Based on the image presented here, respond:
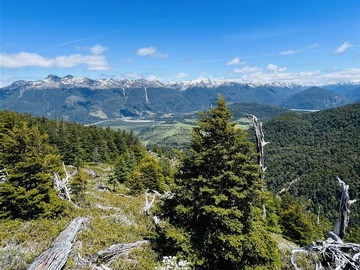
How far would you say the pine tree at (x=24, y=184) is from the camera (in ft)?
57.1

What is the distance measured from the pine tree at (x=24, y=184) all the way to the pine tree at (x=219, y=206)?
29.9ft

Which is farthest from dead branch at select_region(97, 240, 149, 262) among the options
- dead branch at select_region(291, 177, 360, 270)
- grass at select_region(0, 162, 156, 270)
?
dead branch at select_region(291, 177, 360, 270)

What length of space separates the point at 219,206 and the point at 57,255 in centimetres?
799

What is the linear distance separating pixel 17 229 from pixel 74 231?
150 inches

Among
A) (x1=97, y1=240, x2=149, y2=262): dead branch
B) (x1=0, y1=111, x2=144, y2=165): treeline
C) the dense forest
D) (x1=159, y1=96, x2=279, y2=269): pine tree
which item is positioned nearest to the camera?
(x1=97, y1=240, x2=149, y2=262): dead branch

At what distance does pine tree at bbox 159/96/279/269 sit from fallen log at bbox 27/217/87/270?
4.85 metres

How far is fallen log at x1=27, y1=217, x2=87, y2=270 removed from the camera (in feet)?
33.3

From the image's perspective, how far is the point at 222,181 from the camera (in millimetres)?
14273

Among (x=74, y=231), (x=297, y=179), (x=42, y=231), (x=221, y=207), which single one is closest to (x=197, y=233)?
(x=221, y=207)

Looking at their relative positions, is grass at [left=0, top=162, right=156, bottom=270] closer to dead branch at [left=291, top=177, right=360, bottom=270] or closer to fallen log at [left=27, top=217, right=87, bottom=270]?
fallen log at [left=27, top=217, right=87, bottom=270]

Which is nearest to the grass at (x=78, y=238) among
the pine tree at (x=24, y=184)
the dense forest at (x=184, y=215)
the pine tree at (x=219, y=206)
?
the dense forest at (x=184, y=215)

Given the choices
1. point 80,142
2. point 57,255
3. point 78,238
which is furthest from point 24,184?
point 80,142

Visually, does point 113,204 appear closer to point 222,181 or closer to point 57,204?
point 57,204

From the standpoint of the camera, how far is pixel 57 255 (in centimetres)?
1084
